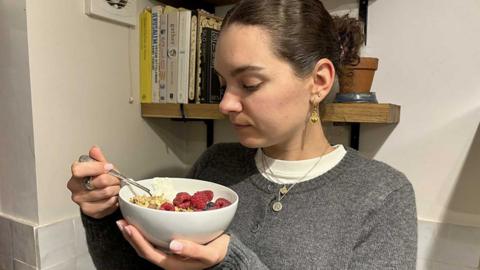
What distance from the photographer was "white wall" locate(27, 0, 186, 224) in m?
0.96

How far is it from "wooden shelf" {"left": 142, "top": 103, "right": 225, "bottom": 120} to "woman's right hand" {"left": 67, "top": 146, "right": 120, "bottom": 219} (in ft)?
1.65

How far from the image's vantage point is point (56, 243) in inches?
39.8

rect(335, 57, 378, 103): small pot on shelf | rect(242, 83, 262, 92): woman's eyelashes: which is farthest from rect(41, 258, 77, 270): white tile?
rect(335, 57, 378, 103): small pot on shelf

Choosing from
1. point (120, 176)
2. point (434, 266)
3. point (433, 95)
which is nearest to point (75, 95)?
point (120, 176)

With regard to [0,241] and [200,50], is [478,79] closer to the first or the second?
[200,50]

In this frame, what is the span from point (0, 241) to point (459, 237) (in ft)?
3.98

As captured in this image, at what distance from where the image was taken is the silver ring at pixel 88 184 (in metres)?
0.65

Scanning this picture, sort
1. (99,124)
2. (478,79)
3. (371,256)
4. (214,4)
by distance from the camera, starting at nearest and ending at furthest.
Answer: (371,256) → (478,79) → (99,124) → (214,4)

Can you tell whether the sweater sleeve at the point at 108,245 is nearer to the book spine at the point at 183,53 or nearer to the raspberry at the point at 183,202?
the raspberry at the point at 183,202

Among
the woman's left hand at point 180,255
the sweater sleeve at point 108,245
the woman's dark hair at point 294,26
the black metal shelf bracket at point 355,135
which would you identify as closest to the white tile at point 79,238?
the sweater sleeve at point 108,245

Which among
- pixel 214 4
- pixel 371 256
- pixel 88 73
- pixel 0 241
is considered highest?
pixel 214 4

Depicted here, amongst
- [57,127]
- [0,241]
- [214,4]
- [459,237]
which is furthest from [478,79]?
[0,241]

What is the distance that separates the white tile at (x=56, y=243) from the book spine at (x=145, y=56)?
0.44m

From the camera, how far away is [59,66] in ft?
3.27
